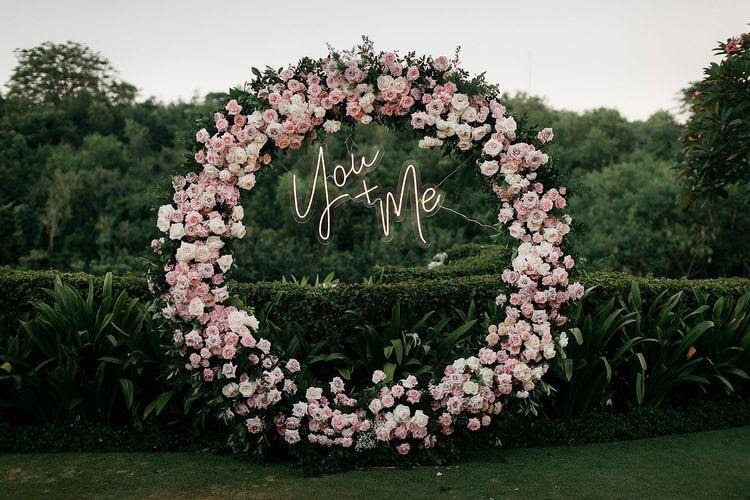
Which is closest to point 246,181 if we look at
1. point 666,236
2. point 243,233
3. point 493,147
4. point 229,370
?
point 243,233

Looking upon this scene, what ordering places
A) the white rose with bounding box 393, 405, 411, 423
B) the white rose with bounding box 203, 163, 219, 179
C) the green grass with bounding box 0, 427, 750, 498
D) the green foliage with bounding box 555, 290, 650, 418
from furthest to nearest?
1. the green foliage with bounding box 555, 290, 650, 418
2. the white rose with bounding box 203, 163, 219, 179
3. the white rose with bounding box 393, 405, 411, 423
4. the green grass with bounding box 0, 427, 750, 498

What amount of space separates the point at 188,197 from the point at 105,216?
14.0 m

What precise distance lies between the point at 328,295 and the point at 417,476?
1651mm

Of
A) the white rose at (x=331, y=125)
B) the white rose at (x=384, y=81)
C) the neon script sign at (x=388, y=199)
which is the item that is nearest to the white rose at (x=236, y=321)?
the neon script sign at (x=388, y=199)

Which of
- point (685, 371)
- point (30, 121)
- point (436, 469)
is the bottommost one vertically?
point (436, 469)

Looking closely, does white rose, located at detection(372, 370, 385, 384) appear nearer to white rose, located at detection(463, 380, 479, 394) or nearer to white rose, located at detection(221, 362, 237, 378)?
white rose, located at detection(463, 380, 479, 394)

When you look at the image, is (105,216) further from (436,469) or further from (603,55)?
(436,469)

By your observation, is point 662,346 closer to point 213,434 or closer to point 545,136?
point 545,136

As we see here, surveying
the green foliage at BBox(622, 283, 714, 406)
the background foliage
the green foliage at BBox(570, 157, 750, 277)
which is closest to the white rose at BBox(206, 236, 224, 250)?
the green foliage at BBox(622, 283, 714, 406)

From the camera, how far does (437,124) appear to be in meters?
5.46

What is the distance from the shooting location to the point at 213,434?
5602 mm

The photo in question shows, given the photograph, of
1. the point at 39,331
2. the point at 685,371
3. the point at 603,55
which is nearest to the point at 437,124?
the point at 685,371

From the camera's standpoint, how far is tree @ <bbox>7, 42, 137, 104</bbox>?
856 inches

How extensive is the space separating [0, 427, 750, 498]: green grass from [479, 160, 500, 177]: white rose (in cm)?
207
